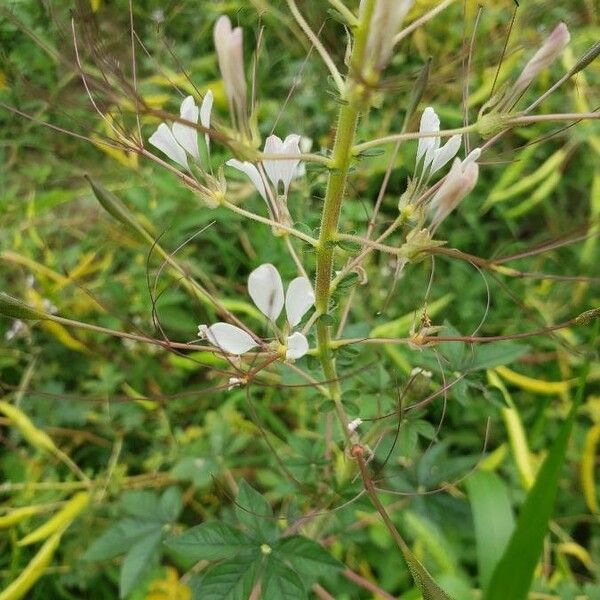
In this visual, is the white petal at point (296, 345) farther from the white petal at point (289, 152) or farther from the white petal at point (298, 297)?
the white petal at point (289, 152)

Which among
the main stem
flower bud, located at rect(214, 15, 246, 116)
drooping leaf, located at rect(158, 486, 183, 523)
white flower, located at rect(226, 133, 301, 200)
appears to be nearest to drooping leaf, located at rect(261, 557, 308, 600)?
the main stem

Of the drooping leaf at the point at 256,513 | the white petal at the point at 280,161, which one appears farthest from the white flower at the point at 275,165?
the drooping leaf at the point at 256,513

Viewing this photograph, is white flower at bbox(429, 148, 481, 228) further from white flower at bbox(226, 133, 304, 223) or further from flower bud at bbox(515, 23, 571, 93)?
white flower at bbox(226, 133, 304, 223)

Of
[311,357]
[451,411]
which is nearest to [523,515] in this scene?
[311,357]

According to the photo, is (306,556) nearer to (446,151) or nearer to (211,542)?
(211,542)

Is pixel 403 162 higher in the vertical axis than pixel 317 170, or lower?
higher

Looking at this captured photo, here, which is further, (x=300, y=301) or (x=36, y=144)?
(x=36, y=144)

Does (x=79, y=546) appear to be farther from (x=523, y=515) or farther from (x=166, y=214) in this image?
(x=523, y=515)
